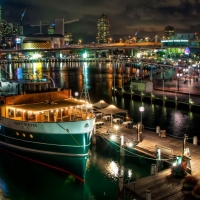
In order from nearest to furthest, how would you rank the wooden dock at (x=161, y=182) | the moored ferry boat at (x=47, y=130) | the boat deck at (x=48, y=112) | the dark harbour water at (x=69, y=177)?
the wooden dock at (x=161, y=182) → the dark harbour water at (x=69, y=177) → the moored ferry boat at (x=47, y=130) → the boat deck at (x=48, y=112)

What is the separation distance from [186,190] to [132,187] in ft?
8.71

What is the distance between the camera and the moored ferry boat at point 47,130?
73.5 feet

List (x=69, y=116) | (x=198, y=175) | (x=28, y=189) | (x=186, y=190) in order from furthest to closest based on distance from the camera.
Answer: (x=69, y=116), (x=28, y=189), (x=198, y=175), (x=186, y=190)

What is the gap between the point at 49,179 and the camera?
21.4 m

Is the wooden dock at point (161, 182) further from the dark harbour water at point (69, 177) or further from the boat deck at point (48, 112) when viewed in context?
the boat deck at point (48, 112)

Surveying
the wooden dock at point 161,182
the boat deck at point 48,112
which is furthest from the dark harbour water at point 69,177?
the boat deck at point 48,112

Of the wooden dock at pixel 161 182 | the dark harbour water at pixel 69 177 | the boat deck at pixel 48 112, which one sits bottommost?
the dark harbour water at pixel 69 177

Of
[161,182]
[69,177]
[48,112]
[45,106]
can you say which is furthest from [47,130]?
[161,182]

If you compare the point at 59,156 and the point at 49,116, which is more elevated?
the point at 49,116

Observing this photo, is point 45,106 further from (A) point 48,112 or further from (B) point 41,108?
(A) point 48,112

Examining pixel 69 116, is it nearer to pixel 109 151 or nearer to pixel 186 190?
pixel 109 151

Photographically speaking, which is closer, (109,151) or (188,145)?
(188,145)

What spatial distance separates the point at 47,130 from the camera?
74.2ft

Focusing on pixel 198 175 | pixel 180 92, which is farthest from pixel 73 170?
pixel 180 92
